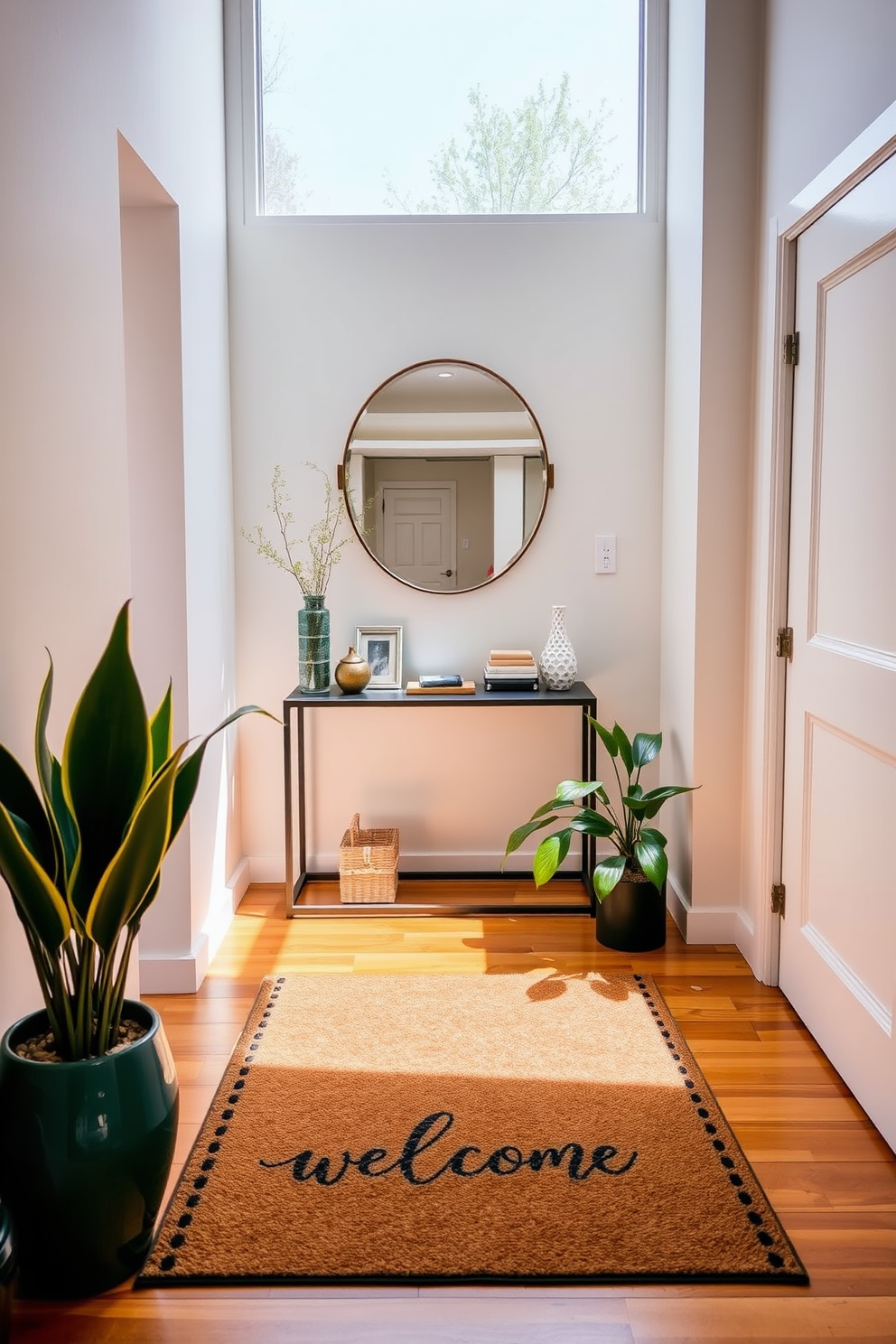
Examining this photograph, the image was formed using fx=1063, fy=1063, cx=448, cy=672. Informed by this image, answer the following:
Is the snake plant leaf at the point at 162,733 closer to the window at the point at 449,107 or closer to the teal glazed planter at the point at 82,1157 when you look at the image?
the teal glazed planter at the point at 82,1157

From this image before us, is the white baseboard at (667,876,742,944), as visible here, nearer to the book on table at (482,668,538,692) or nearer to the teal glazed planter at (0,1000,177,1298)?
the book on table at (482,668,538,692)

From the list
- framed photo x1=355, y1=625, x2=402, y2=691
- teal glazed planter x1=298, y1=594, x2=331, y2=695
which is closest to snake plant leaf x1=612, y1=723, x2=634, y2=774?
framed photo x1=355, y1=625, x2=402, y2=691

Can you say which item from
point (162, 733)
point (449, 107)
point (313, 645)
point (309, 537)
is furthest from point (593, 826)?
point (449, 107)

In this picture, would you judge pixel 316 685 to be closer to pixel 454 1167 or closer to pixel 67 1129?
pixel 454 1167

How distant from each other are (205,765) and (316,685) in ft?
1.49

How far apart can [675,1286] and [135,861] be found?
104 centimetres

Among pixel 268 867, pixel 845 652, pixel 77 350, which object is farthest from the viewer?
pixel 268 867

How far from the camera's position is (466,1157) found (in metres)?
1.95

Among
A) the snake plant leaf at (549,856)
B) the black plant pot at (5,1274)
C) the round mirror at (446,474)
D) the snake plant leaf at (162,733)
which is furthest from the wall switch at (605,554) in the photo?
the black plant pot at (5,1274)

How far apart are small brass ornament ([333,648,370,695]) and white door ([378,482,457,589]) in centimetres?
35

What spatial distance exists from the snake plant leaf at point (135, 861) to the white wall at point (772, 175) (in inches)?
55.3

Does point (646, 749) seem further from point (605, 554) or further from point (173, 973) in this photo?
point (173, 973)

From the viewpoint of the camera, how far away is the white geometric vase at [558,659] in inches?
129

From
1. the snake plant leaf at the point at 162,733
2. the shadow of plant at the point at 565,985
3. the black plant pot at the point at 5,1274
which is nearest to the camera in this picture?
the black plant pot at the point at 5,1274
